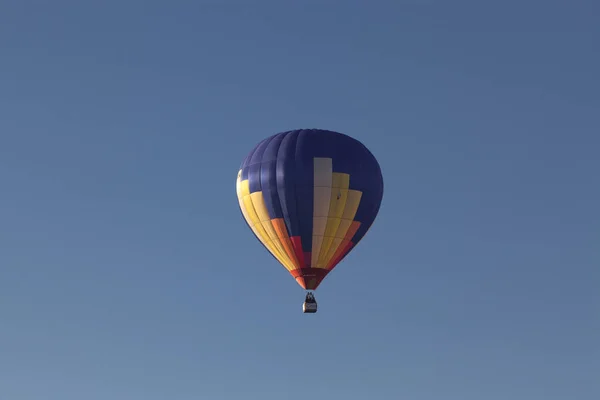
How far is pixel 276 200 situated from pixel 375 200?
16.0ft

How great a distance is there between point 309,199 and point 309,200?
0.05 meters

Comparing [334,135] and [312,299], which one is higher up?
[334,135]

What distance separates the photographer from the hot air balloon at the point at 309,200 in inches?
3182

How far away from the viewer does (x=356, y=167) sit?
268 feet

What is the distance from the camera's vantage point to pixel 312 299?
8038 centimetres

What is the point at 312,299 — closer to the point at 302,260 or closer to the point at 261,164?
the point at 302,260

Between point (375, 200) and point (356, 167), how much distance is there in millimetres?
1933

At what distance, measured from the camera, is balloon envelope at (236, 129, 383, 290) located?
3182 inches

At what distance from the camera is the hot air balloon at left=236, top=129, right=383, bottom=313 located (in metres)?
80.8

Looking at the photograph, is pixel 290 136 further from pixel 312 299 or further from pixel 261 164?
pixel 312 299

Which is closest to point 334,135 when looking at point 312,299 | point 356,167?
point 356,167

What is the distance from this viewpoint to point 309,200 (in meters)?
80.9

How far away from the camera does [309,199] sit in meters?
80.9

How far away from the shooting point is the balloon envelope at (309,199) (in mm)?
80812
